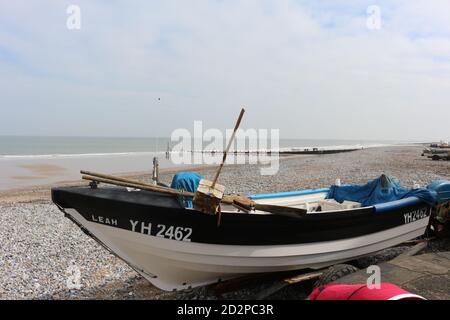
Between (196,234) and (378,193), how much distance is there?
489 cm

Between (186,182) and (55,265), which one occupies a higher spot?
(186,182)

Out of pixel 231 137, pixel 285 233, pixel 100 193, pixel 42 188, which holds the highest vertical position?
pixel 231 137

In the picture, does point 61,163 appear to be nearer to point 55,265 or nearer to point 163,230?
point 55,265

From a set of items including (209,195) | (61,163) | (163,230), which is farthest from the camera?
(61,163)

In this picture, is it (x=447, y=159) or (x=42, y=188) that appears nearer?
(x=42, y=188)

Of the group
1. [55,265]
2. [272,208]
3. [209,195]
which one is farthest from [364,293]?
[55,265]

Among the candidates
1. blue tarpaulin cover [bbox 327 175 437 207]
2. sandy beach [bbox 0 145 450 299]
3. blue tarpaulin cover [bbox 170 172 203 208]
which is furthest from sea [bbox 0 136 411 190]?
blue tarpaulin cover [bbox 327 175 437 207]

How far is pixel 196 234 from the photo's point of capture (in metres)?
5.09
